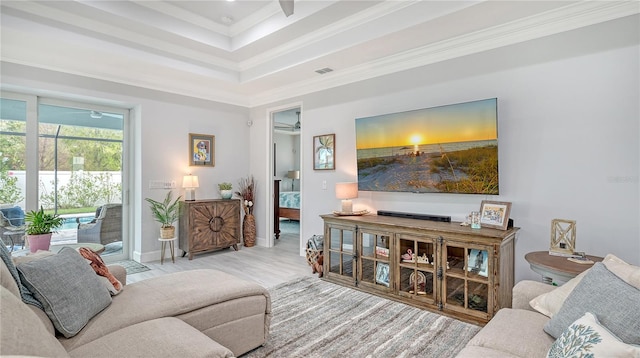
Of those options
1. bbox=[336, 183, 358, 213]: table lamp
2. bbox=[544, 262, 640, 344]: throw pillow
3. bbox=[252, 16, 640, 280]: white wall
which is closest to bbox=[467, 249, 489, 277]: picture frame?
bbox=[252, 16, 640, 280]: white wall

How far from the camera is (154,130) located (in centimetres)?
476

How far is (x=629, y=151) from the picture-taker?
2533 millimetres

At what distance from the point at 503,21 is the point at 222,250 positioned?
16.3 feet

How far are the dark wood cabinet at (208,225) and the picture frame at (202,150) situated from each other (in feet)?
2.24

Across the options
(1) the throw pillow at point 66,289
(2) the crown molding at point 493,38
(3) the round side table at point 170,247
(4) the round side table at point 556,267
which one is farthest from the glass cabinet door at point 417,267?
(3) the round side table at point 170,247

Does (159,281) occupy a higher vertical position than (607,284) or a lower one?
lower

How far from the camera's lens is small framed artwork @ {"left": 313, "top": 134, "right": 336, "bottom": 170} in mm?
4542

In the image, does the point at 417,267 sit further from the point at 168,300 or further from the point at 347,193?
the point at 168,300

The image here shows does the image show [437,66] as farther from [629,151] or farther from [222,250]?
[222,250]

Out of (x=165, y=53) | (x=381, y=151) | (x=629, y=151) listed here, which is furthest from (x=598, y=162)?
(x=165, y=53)

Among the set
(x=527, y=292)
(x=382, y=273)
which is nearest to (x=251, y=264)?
(x=382, y=273)

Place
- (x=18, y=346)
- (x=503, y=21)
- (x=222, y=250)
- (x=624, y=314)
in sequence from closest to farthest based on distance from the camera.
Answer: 1. (x=18, y=346)
2. (x=624, y=314)
3. (x=503, y=21)
4. (x=222, y=250)

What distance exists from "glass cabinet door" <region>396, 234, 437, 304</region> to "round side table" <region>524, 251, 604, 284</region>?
2.65 feet

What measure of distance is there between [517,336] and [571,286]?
0.47m
